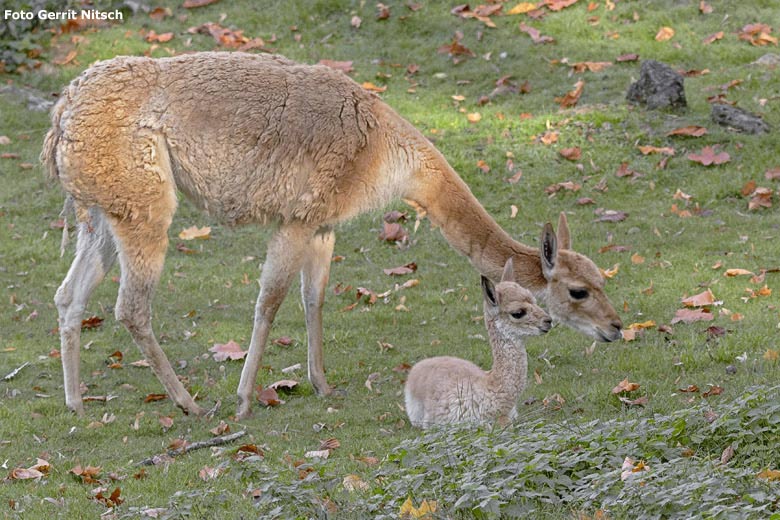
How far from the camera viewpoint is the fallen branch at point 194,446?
740 centimetres

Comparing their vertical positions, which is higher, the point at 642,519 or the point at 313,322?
the point at 642,519

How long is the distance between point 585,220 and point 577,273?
4.17 meters

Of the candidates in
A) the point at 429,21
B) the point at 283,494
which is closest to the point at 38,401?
the point at 283,494

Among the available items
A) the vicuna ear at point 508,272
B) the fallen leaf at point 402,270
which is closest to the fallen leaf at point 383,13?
the fallen leaf at point 402,270

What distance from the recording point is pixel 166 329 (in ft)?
34.5

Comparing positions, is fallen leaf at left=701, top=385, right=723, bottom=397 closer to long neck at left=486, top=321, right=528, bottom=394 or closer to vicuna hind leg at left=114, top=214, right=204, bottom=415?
long neck at left=486, top=321, right=528, bottom=394

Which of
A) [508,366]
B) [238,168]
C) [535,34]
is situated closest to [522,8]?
[535,34]

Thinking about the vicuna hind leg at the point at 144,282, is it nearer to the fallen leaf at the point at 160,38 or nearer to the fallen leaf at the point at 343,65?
the fallen leaf at the point at 343,65

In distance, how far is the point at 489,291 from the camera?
7301 millimetres

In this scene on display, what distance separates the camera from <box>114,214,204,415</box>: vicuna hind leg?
8445 millimetres

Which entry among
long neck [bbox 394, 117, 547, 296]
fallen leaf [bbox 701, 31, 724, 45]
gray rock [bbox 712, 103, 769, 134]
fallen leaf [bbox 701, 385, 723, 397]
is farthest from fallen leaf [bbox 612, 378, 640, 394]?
fallen leaf [bbox 701, 31, 724, 45]

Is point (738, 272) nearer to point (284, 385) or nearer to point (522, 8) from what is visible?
point (284, 385)

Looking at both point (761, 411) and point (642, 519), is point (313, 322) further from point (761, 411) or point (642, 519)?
point (642, 519)

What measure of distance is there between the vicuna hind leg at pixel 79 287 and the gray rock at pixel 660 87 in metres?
7.30
